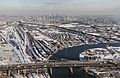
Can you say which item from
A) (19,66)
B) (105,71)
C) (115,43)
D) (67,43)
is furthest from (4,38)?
(105,71)

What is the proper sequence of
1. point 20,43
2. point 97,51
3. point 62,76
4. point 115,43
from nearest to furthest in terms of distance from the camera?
point 62,76
point 97,51
point 20,43
point 115,43

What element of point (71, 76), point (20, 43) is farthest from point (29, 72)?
point (20, 43)

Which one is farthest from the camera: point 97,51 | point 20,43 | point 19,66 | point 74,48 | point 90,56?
point 20,43

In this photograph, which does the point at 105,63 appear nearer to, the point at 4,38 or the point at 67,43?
the point at 67,43

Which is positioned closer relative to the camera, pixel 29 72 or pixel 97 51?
pixel 29 72

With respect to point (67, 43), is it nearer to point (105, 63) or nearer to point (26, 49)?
point (26, 49)

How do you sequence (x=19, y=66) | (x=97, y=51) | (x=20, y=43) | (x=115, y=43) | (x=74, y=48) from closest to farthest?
1. (x=19, y=66)
2. (x=97, y=51)
3. (x=74, y=48)
4. (x=20, y=43)
5. (x=115, y=43)

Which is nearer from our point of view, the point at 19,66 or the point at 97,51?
the point at 19,66

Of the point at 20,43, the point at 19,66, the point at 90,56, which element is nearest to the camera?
the point at 19,66
